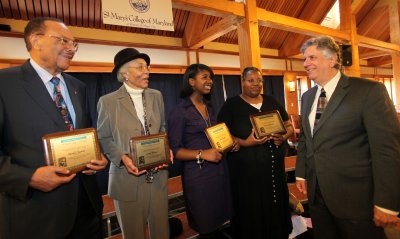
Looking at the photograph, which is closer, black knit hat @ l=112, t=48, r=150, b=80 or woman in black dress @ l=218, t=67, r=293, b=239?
black knit hat @ l=112, t=48, r=150, b=80

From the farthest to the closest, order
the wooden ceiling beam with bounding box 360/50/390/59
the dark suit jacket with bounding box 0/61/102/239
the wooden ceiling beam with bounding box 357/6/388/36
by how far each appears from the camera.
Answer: the wooden ceiling beam with bounding box 360/50/390/59
the wooden ceiling beam with bounding box 357/6/388/36
the dark suit jacket with bounding box 0/61/102/239

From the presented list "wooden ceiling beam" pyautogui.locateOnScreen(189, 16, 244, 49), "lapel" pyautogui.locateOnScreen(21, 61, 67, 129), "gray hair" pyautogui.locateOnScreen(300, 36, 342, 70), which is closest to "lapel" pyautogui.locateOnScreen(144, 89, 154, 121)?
"lapel" pyautogui.locateOnScreen(21, 61, 67, 129)

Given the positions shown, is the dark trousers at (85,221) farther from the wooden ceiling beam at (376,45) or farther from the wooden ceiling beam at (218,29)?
the wooden ceiling beam at (376,45)

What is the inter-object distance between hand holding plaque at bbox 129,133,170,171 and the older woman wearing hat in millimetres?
49

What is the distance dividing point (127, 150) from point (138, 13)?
4.71ft

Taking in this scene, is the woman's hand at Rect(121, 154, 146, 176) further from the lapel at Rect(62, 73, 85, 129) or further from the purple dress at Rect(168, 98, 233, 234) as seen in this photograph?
the purple dress at Rect(168, 98, 233, 234)

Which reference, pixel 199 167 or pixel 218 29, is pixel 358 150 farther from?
pixel 218 29

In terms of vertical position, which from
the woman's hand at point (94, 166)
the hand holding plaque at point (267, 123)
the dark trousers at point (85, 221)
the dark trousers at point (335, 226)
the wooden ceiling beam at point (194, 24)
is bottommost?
the dark trousers at point (335, 226)

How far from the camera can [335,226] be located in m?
1.45

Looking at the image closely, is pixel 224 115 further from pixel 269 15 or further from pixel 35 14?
pixel 35 14

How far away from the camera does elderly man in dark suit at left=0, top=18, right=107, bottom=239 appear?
100cm

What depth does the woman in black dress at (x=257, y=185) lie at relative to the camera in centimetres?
195

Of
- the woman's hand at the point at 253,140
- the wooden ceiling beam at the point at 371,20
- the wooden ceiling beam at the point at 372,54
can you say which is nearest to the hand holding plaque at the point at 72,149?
the woman's hand at the point at 253,140

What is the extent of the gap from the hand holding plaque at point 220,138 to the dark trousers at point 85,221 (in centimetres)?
84
